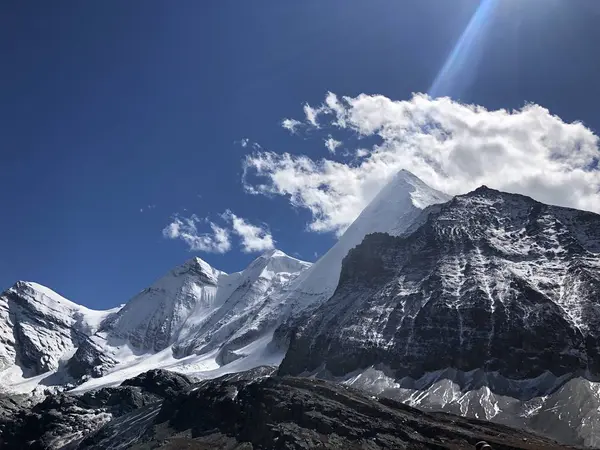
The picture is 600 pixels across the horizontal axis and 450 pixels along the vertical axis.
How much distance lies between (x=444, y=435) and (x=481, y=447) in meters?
148

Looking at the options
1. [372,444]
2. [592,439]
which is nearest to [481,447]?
[372,444]

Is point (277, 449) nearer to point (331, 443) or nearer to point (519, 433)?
point (331, 443)

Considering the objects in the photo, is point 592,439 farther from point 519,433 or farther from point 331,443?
point 331,443

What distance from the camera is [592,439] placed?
617ft

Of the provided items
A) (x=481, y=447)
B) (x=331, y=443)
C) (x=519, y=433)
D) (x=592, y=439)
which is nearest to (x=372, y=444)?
(x=331, y=443)

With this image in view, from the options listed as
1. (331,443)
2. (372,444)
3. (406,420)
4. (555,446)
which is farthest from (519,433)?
(331,443)

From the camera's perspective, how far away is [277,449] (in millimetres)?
194125

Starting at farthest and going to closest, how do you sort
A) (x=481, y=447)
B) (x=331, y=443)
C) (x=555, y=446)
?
1. (x=331, y=443)
2. (x=555, y=446)
3. (x=481, y=447)

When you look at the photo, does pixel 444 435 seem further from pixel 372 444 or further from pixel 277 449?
pixel 277 449

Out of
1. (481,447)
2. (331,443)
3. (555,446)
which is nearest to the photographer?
(481,447)

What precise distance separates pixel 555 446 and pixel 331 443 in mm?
65823

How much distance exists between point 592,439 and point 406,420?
5583cm

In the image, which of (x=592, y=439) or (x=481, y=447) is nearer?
(x=481, y=447)

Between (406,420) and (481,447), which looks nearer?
(481,447)
